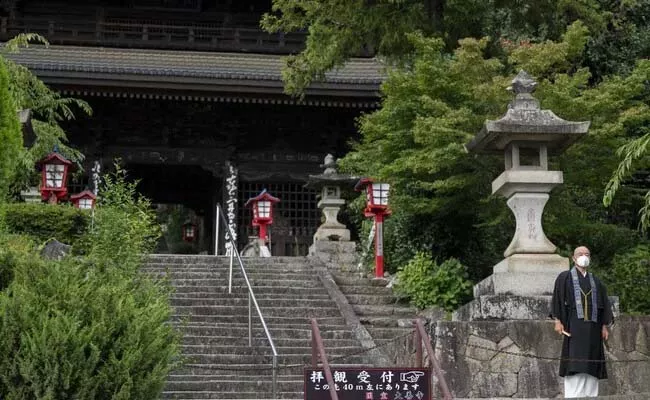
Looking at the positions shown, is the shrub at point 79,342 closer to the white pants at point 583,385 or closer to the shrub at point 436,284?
the white pants at point 583,385

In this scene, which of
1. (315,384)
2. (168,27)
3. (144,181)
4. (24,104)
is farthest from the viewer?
(144,181)

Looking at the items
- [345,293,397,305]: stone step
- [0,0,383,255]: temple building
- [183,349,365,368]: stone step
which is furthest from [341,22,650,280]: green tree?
[0,0,383,255]: temple building

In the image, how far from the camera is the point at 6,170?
10.1 metres

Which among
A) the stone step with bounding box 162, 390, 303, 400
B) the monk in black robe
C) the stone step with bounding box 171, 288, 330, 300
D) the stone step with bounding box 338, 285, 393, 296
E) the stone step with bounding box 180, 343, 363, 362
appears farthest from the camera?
the stone step with bounding box 338, 285, 393, 296

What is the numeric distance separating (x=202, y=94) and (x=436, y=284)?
8034 millimetres

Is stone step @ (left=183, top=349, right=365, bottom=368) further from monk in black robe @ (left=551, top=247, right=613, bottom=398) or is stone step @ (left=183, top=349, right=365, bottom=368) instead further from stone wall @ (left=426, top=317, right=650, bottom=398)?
monk in black robe @ (left=551, top=247, right=613, bottom=398)

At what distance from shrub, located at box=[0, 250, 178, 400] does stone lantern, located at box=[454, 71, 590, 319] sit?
442cm

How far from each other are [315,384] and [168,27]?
1700cm

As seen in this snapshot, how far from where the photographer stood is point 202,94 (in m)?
20.5

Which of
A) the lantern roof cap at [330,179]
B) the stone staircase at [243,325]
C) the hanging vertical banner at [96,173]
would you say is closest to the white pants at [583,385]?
the stone staircase at [243,325]

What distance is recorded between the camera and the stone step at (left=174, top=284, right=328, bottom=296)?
14594mm

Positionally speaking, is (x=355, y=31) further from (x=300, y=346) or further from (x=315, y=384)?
(x=315, y=384)

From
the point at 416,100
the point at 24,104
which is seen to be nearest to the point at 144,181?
the point at 24,104

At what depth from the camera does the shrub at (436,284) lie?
14.2m
